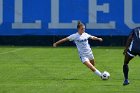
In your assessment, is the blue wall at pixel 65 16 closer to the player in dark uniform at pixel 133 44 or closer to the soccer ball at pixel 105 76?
the soccer ball at pixel 105 76

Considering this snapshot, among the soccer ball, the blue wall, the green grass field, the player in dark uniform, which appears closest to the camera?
the green grass field

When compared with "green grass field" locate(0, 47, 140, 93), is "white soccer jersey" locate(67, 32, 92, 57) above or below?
→ above

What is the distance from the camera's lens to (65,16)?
44.4 m

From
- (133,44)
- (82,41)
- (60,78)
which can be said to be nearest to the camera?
(133,44)

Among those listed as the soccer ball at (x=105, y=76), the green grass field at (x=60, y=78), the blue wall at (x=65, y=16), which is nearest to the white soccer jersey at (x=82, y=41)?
the green grass field at (x=60, y=78)

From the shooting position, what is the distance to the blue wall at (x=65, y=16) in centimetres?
4341

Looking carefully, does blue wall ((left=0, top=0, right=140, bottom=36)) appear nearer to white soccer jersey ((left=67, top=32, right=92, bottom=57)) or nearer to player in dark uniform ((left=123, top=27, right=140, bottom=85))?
white soccer jersey ((left=67, top=32, right=92, bottom=57))

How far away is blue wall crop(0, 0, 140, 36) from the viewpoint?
43406 mm

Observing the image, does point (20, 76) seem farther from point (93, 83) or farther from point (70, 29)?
point (70, 29)

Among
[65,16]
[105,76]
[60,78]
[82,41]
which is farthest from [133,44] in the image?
[65,16]

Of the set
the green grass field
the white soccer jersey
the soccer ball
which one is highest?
the white soccer jersey

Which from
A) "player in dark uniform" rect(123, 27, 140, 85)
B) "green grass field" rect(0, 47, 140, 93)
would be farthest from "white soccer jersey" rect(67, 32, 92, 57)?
"player in dark uniform" rect(123, 27, 140, 85)

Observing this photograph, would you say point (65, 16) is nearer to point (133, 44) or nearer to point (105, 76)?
point (105, 76)

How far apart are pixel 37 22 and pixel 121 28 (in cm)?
696
